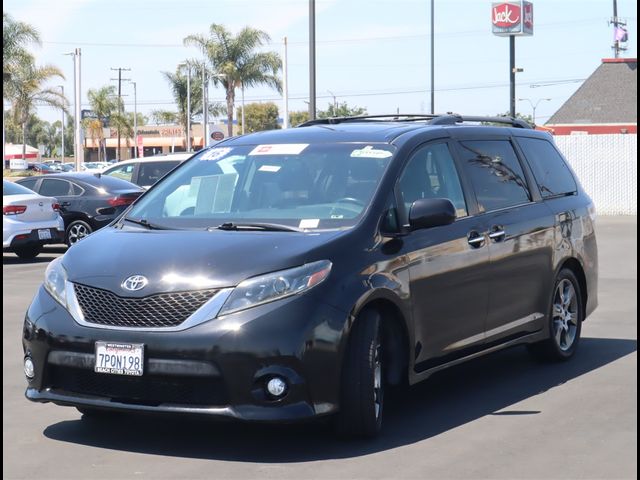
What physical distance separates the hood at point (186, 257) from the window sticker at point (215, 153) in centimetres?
116

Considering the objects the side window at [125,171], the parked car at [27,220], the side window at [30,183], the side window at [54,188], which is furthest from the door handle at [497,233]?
the side window at [125,171]

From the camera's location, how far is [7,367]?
915 cm

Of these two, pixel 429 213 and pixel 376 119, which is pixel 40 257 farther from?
pixel 429 213

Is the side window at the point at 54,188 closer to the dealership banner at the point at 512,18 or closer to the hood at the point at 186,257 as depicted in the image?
the hood at the point at 186,257

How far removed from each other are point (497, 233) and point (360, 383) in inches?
82.4

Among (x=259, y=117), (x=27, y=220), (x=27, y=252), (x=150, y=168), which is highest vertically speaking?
(x=259, y=117)

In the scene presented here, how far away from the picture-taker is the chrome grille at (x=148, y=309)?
6.01 meters

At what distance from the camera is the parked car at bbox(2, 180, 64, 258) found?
62.6 ft

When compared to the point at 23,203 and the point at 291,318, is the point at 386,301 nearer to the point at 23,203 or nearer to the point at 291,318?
the point at 291,318

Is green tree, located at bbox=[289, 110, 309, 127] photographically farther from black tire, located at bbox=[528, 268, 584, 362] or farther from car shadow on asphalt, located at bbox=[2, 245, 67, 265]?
black tire, located at bbox=[528, 268, 584, 362]

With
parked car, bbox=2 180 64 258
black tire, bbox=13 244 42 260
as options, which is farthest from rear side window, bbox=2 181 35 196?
black tire, bbox=13 244 42 260

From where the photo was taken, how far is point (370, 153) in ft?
23.9

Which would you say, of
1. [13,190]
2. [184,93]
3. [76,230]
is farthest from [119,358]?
[184,93]

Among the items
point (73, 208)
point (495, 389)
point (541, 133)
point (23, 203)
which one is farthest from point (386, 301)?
point (73, 208)
